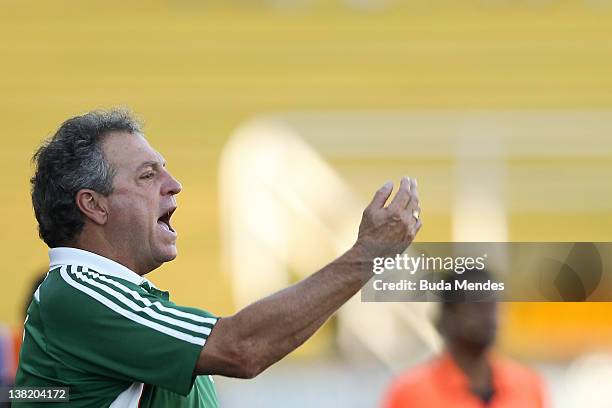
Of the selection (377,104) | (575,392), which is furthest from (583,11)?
(575,392)

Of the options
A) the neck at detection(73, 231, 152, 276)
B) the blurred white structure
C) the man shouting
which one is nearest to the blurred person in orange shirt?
the blurred white structure

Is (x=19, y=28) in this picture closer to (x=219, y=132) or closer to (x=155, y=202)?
(x=219, y=132)

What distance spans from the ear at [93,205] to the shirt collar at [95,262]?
0.07 metres

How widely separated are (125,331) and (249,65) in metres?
4.59

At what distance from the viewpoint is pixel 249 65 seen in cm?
642

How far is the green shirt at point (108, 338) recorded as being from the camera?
1.92 metres

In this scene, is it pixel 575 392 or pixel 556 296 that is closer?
pixel 556 296

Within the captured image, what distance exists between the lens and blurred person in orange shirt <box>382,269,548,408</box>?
3266 millimetres

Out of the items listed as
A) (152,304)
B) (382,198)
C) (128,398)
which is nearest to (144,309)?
(152,304)

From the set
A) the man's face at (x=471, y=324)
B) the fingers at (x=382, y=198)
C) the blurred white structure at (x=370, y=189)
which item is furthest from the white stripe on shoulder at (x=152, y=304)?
the blurred white structure at (x=370, y=189)

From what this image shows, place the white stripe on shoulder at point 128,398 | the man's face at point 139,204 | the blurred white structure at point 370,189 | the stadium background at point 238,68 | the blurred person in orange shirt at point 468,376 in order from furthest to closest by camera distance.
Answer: the stadium background at point 238,68 < the blurred white structure at point 370,189 < the blurred person in orange shirt at point 468,376 < the man's face at point 139,204 < the white stripe on shoulder at point 128,398

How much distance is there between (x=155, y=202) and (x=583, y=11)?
4.70m

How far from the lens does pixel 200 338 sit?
1.92 m

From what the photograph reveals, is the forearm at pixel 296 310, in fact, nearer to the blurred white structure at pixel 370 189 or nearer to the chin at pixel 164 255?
the chin at pixel 164 255
